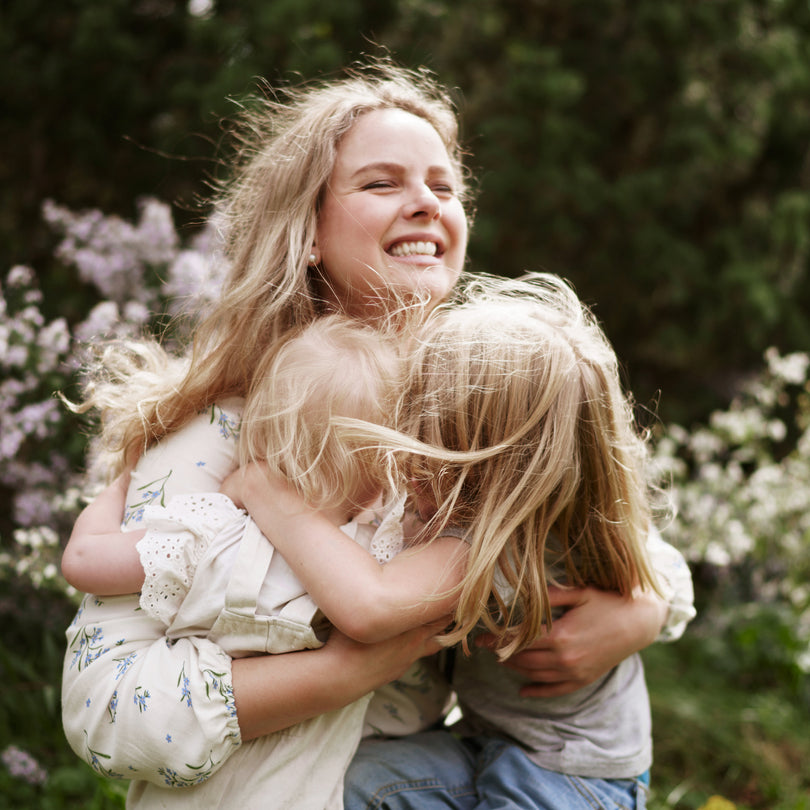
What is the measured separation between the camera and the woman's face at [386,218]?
5.60ft

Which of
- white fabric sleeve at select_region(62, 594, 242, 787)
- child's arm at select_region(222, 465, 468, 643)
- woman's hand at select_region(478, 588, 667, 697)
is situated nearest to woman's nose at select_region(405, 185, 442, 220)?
child's arm at select_region(222, 465, 468, 643)

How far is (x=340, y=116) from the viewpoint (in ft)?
5.87

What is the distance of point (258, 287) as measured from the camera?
172 cm

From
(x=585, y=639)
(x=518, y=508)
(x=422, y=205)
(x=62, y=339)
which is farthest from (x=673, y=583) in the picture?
(x=62, y=339)

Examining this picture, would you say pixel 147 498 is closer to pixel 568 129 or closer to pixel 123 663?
pixel 123 663

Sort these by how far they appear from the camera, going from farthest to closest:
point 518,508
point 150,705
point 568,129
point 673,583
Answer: point 568,129
point 673,583
point 518,508
point 150,705

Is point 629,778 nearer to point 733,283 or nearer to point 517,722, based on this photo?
point 517,722

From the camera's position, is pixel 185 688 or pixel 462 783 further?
pixel 462 783

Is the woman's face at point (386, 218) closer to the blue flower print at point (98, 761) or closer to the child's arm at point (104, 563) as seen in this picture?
the child's arm at point (104, 563)

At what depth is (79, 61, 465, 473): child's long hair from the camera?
1.66m

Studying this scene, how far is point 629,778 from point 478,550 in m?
0.63

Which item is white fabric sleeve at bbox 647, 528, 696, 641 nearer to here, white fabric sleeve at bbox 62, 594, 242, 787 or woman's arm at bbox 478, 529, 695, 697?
woman's arm at bbox 478, 529, 695, 697

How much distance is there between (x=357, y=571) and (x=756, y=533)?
111 inches

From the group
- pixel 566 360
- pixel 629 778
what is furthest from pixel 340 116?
pixel 629 778
